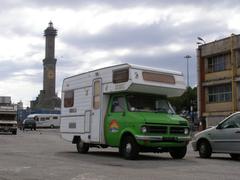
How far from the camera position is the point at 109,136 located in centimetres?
1677

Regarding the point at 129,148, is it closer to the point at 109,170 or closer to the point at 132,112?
the point at 132,112

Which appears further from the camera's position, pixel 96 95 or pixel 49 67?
pixel 49 67

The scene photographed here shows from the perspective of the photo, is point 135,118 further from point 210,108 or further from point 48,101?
point 48,101

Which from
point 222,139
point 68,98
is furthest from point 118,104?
point 68,98

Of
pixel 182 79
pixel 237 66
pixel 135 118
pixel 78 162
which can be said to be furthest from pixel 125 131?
pixel 237 66

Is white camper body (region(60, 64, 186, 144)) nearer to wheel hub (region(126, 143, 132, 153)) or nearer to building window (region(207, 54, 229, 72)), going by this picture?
wheel hub (region(126, 143, 132, 153))

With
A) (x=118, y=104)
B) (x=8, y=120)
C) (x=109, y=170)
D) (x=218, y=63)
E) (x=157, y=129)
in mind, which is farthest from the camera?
(x=218, y=63)

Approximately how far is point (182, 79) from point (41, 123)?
7433cm

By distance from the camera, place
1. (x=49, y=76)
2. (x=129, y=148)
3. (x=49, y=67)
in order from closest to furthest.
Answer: (x=129, y=148), (x=49, y=67), (x=49, y=76)

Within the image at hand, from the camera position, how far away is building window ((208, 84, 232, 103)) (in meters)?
54.1

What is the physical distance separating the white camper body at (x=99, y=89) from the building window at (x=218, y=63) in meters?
37.4

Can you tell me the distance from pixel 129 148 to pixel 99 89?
9.07 ft

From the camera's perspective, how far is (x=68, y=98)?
65.0ft

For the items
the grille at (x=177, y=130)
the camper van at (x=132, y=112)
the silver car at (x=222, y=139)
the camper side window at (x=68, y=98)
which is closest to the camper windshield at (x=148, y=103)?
the camper van at (x=132, y=112)
